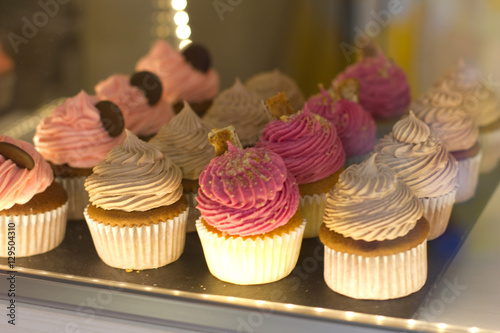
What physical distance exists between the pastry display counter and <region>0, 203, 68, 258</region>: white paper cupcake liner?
0.04 metres

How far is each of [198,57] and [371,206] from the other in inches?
71.6

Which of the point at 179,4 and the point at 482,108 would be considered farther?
the point at 179,4

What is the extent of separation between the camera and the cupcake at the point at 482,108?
10.7 ft

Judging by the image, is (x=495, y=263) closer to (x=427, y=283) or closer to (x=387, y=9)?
(x=427, y=283)

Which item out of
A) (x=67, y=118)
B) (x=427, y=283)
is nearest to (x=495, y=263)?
(x=427, y=283)

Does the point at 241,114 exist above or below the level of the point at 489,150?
above

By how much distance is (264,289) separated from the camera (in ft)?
7.09

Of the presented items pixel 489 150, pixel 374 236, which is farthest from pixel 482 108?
pixel 374 236

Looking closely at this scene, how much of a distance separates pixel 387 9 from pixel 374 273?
2387 millimetres

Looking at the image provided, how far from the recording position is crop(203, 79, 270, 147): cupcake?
286 centimetres

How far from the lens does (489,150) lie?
3.26 meters

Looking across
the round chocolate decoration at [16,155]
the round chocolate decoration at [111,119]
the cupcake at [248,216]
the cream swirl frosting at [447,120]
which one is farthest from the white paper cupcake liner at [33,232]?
the cream swirl frosting at [447,120]

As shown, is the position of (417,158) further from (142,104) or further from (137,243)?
(142,104)

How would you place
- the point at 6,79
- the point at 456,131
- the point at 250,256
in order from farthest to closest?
the point at 6,79 → the point at 456,131 → the point at 250,256
